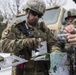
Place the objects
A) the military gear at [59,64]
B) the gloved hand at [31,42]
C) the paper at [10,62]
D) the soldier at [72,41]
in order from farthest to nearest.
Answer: the gloved hand at [31,42]
the paper at [10,62]
the military gear at [59,64]
the soldier at [72,41]

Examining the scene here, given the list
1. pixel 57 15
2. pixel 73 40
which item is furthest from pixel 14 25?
pixel 57 15

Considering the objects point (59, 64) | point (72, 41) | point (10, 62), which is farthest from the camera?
point (10, 62)

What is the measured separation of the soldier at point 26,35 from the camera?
7.02 ft

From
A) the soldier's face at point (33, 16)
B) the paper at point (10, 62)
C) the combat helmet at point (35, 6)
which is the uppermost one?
the combat helmet at point (35, 6)

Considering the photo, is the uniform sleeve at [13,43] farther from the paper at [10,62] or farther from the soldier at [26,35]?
the paper at [10,62]

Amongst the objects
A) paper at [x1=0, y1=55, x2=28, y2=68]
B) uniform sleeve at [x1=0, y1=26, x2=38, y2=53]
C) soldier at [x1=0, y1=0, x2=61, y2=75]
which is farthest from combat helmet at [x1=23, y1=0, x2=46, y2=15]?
paper at [x1=0, y1=55, x2=28, y2=68]

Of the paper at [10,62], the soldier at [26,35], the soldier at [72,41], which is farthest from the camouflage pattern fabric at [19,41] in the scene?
the soldier at [72,41]

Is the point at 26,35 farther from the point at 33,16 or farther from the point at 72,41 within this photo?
the point at 72,41

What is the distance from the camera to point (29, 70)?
2.34 m

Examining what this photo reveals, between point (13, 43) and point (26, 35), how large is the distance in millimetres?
175

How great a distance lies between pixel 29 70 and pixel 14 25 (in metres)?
0.45

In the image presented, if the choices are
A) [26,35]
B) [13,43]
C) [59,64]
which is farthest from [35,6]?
[59,64]

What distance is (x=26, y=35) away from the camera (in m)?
2.25

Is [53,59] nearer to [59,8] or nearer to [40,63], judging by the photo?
[40,63]
